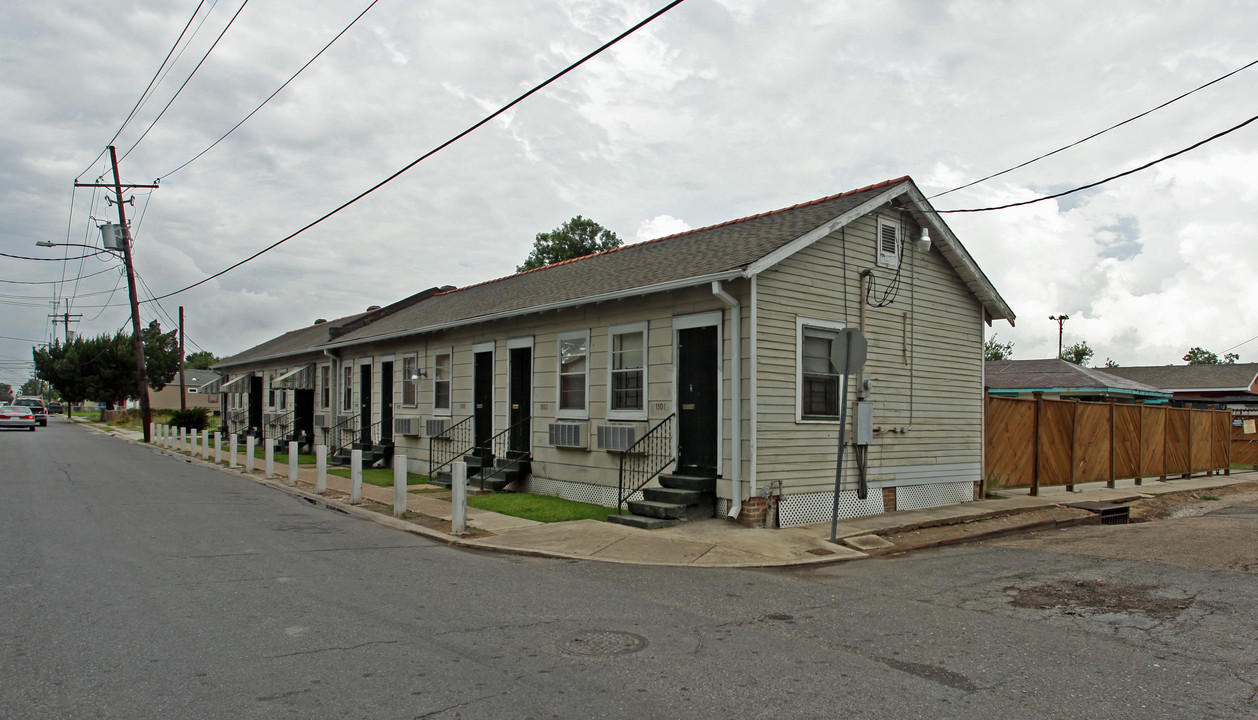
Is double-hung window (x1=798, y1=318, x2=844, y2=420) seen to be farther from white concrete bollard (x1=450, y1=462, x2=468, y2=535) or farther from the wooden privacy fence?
white concrete bollard (x1=450, y1=462, x2=468, y2=535)

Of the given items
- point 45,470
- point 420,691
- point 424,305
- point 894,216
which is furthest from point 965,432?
point 45,470

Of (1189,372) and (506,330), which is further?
(1189,372)

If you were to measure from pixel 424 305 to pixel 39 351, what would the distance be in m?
57.2

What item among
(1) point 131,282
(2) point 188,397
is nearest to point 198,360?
(2) point 188,397

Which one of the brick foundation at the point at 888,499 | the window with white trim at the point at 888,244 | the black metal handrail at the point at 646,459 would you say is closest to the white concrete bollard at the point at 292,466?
the black metal handrail at the point at 646,459

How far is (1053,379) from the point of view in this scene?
29.0m

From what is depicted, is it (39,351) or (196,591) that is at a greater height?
(39,351)

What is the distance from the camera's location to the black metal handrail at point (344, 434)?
22781mm

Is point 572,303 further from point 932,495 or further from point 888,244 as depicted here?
point 932,495

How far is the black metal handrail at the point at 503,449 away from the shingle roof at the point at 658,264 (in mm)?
2246

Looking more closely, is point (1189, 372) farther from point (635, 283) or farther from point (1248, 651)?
point (1248, 651)

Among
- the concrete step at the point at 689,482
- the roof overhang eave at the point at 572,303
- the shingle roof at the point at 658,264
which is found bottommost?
the concrete step at the point at 689,482

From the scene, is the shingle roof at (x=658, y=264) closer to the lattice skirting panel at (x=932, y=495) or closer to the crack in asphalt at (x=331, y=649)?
the lattice skirting panel at (x=932, y=495)

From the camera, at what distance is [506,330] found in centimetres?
1625
